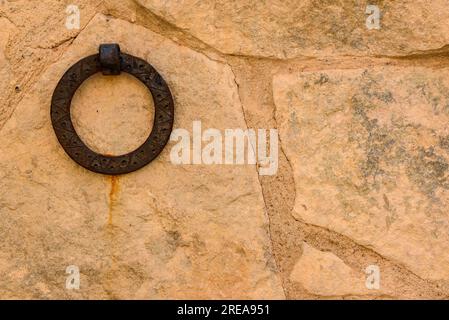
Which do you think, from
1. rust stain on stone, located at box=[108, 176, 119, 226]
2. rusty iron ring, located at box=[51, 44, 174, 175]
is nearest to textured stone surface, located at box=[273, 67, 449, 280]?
rusty iron ring, located at box=[51, 44, 174, 175]

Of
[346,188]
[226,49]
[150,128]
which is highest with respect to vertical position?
[226,49]

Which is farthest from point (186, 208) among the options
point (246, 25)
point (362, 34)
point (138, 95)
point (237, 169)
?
point (362, 34)

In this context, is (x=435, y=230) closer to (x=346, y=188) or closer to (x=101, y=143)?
(x=346, y=188)
